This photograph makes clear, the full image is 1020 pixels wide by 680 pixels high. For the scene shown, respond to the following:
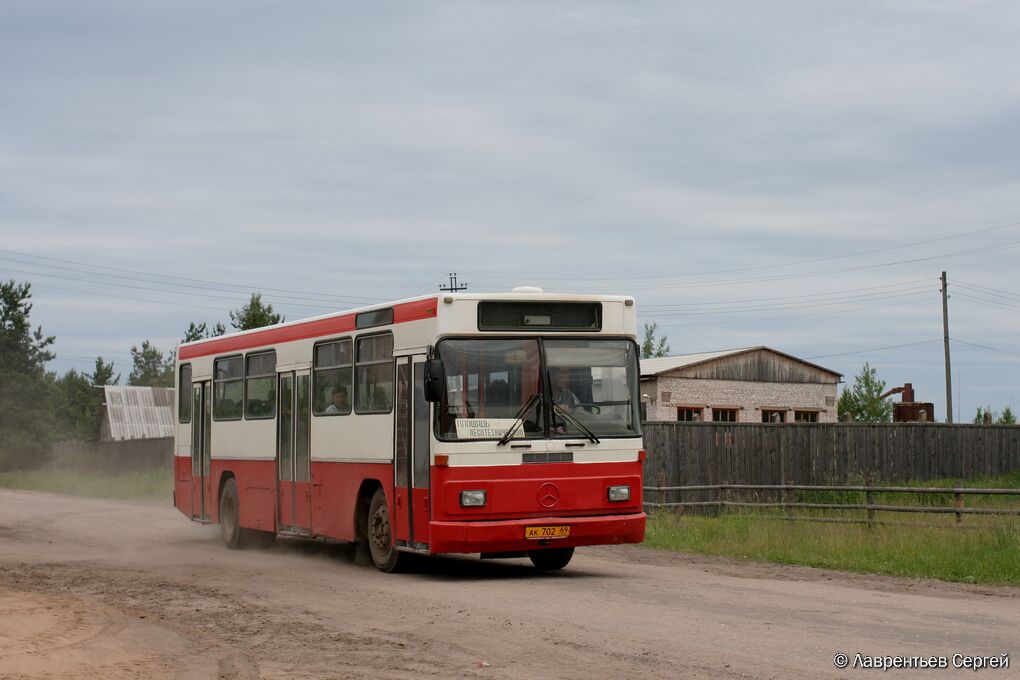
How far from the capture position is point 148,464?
178 ft

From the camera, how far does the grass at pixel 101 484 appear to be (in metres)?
45.1

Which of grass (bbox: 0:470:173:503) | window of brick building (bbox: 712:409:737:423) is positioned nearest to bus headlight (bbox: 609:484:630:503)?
grass (bbox: 0:470:173:503)

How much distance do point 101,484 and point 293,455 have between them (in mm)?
Result: 33341

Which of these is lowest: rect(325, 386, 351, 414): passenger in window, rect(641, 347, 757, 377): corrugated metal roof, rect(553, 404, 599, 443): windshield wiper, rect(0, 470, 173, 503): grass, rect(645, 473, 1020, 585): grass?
rect(0, 470, 173, 503): grass

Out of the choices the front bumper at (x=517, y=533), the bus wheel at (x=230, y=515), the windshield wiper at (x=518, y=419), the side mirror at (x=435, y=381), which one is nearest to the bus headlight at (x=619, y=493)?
the front bumper at (x=517, y=533)

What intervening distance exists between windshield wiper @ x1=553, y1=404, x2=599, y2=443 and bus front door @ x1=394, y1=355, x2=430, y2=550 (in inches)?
57.6

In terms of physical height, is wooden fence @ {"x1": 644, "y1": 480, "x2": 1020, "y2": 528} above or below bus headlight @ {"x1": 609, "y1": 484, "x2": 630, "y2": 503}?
below

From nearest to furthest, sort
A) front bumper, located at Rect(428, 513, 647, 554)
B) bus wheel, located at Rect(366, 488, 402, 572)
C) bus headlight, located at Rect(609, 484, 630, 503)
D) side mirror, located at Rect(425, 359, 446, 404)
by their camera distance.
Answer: side mirror, located at Rect(425, 359, 446, 404) < front bumper, located at Rect(428, 513, 647, 554) < bus headlight, located at Rect(609, 484, 630, 503) < bus wheel, located at Rect(366, 488, 402, 572)

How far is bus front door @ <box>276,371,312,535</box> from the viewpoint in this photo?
60.3 feet

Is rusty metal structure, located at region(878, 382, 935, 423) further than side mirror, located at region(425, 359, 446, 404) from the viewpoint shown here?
Yes

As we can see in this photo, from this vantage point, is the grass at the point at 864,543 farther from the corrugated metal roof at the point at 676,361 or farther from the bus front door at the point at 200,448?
the corrugated metal roof at the point at 676,361

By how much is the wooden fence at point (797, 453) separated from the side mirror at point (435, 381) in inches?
542

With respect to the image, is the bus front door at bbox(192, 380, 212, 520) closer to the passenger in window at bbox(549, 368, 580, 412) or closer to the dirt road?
the dirt road

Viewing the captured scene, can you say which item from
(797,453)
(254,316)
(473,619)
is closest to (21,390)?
(254,316)
